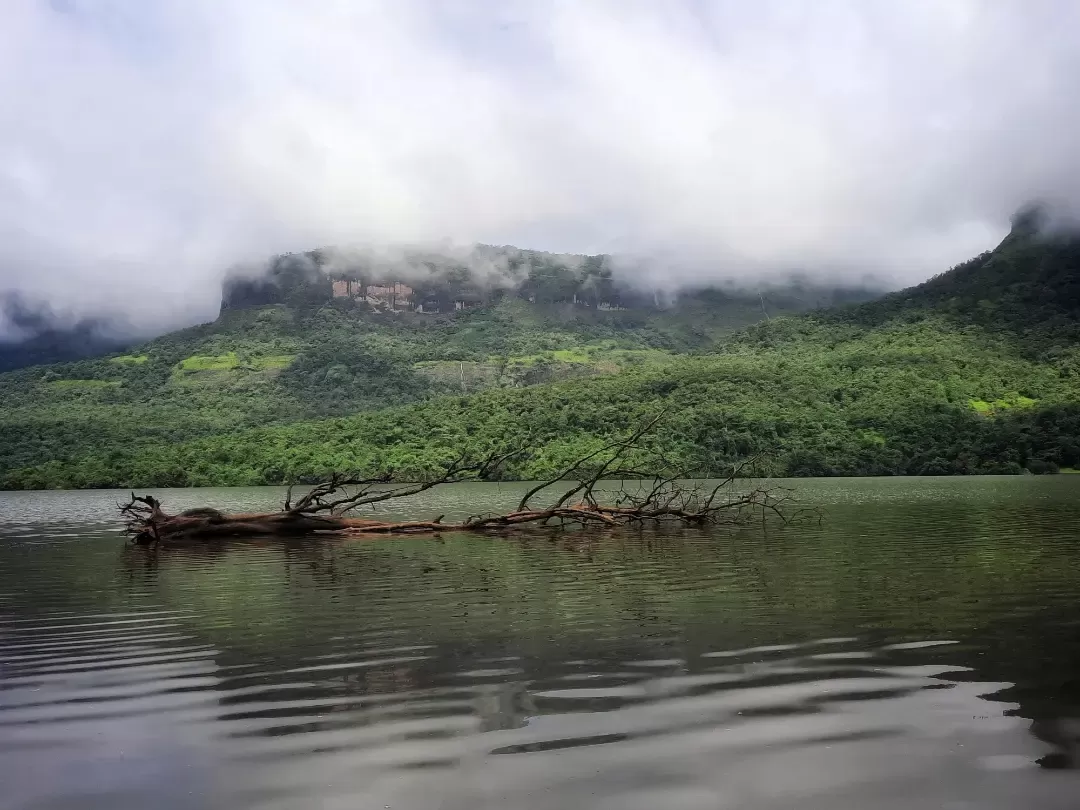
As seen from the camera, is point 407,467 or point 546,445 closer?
point 407,467

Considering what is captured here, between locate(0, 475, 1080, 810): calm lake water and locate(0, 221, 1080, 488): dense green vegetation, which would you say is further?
locate(0, 221, 1080, 488): dense green vegetation

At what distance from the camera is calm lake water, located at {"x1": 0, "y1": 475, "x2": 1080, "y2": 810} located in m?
6.46

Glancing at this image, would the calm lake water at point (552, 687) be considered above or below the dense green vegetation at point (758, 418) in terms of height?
below

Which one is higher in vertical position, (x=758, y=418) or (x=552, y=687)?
(x=758, y=418)

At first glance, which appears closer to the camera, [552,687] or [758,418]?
[552,687]

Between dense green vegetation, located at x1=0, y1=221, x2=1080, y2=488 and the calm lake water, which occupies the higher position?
dense green vegetation, located at x1=0, y1=221, x2=1080, y2=488

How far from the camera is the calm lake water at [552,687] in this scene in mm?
6465

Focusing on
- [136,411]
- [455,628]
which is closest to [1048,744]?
[455,628]

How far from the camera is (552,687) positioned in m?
9.29

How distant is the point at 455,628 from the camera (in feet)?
43.1

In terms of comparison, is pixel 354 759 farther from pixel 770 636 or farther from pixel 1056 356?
pixel 1056 356

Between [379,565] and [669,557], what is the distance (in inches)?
307

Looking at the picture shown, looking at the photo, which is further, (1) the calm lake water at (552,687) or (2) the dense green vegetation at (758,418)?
(2) the dense green vegetation at (758,418)

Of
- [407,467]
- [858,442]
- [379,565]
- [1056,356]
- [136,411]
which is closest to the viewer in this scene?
[379,565]
